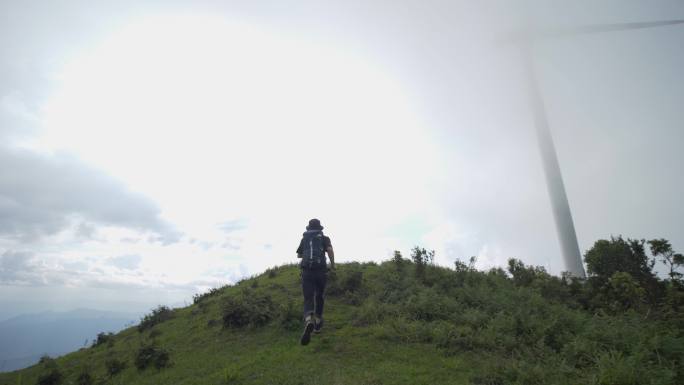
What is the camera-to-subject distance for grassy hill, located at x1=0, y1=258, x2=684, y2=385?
6998mm


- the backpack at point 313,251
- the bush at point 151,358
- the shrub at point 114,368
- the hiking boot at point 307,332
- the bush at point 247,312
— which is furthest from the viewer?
the bush at point 247,312

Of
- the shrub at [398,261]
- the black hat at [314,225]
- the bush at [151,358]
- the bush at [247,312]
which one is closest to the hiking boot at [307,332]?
the black hat at [314,225]

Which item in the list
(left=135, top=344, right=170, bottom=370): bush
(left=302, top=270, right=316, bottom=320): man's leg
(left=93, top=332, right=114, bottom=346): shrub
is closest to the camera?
(left=302, top=270, right=316, bottom=320): man's leg

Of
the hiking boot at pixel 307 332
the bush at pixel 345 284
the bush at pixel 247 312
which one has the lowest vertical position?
the hiking boot at pixel 307 332

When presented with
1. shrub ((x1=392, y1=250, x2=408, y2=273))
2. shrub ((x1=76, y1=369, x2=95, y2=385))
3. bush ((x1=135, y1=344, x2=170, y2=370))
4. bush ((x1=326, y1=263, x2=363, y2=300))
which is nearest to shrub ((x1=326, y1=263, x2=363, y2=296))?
bush ((x1=326, y1=263, x2=363, y2=300))

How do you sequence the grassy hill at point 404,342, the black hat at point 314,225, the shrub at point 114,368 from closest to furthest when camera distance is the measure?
the grassy hill at point 404,342 < the black hat at point 314,225 < the shrub at point 114,368

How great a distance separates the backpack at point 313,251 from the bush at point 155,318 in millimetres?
11071

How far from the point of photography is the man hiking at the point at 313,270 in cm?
924

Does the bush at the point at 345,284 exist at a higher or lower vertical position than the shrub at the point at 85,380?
higher

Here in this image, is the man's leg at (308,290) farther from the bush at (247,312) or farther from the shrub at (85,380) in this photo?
the shrub at (85,380)

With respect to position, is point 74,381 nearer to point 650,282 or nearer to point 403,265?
point 403,265

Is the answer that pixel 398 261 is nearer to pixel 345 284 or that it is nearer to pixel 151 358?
pixel 345 284

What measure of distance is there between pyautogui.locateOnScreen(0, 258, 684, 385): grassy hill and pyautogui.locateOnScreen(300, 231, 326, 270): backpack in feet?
7.01

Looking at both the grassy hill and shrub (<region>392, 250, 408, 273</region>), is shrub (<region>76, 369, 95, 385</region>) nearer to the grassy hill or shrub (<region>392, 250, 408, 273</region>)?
the grassy hill
